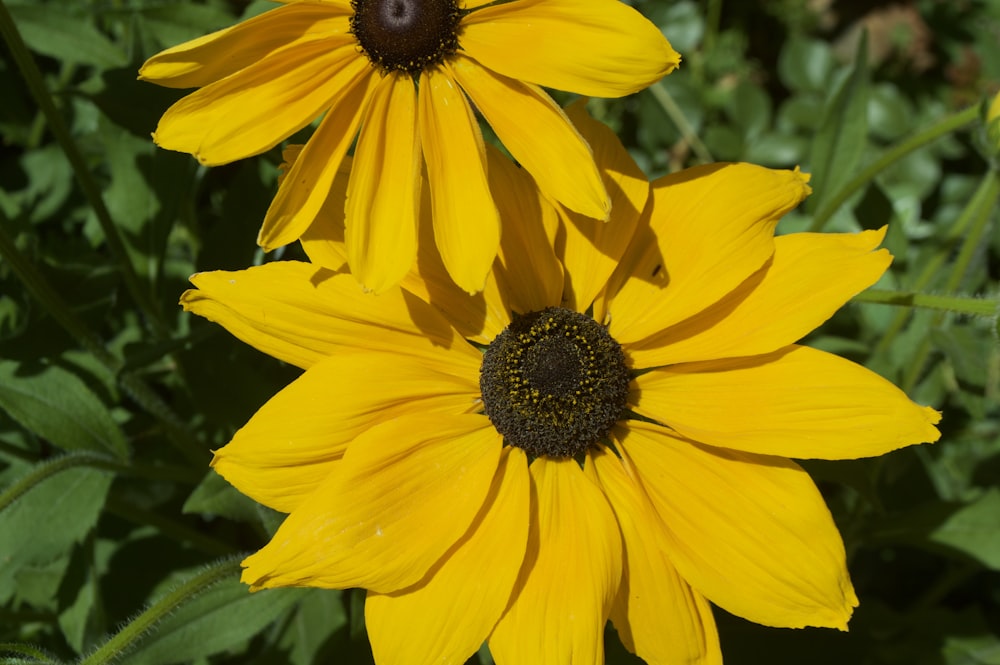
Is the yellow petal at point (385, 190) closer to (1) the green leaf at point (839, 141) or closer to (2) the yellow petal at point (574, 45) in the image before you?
(2) the yellow petal at point (574, 45)

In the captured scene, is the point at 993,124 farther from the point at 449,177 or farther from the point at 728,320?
the point at 449,177

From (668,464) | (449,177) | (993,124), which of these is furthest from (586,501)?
(993,124)

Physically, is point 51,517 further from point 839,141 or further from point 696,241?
point 839,141

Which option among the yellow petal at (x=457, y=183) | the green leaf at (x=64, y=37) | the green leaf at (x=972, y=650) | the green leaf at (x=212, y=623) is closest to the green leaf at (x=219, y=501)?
the green leaf at (x=212, y=623)

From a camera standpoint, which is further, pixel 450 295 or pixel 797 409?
pixel 450 295

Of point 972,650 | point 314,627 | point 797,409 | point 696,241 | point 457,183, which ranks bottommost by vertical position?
point 972,650

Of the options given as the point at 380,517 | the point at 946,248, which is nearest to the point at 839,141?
the point at 946,248

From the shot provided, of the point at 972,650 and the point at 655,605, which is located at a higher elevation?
the point at 655,605
